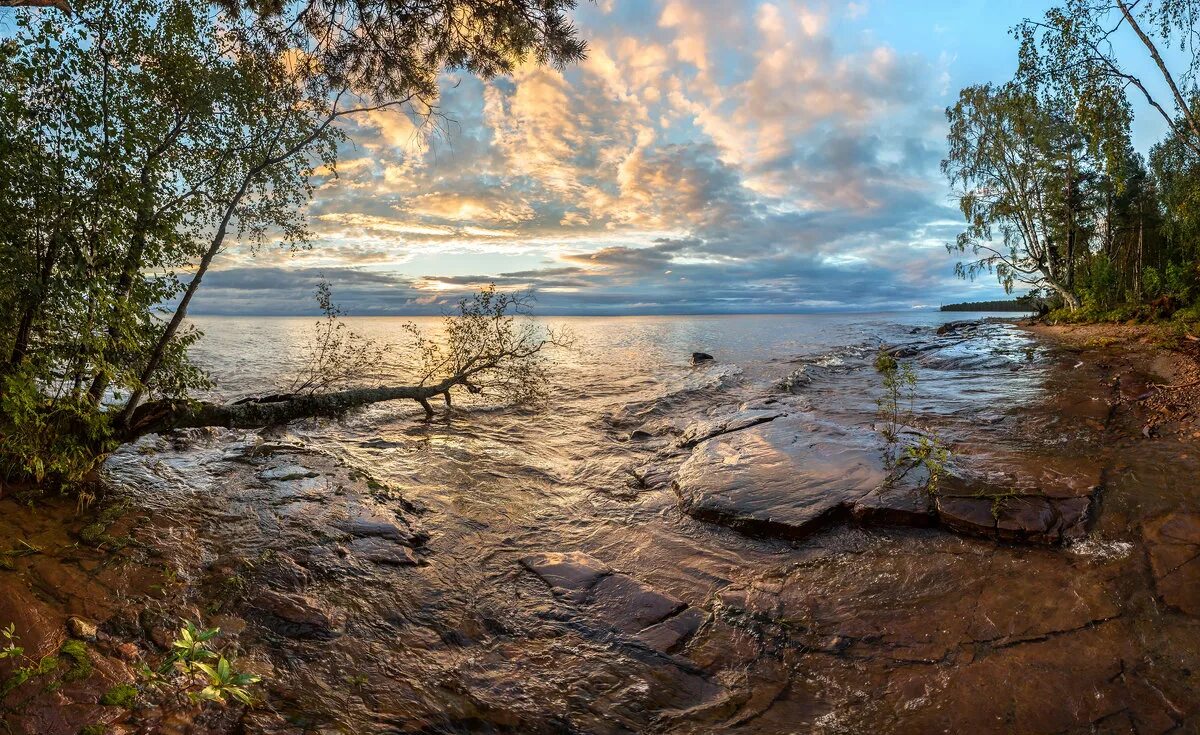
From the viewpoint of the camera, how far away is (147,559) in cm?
545

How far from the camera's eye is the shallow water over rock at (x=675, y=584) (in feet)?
13.1

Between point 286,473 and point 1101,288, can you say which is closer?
point 286,473

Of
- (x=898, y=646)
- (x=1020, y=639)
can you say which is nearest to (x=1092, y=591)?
(x=1020, y=639)

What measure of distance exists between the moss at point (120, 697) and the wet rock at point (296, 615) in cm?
134

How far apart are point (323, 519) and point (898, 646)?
7.52 m

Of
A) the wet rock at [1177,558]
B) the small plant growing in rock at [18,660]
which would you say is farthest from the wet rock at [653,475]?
the small plant growing in rock at [18,660]

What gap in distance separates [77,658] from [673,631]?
505cm

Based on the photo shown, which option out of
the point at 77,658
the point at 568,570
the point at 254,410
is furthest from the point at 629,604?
the point at 254,410

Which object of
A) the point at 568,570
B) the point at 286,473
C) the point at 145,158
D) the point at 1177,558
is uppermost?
the point at 145,158

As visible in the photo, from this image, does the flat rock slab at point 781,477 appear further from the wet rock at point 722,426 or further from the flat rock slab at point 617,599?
the flat rock slab at point 617,599

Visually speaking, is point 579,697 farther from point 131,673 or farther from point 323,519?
point 323,519

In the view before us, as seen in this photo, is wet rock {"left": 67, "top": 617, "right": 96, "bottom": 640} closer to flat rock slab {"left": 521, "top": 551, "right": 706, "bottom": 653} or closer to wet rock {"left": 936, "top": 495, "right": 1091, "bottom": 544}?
flat rock slab {"left": 521, "top": 551, "right": 706, "bottom": 653}

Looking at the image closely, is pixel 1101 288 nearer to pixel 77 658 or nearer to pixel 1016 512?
pixel 1016 512

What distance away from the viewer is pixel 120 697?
3.42 metres
